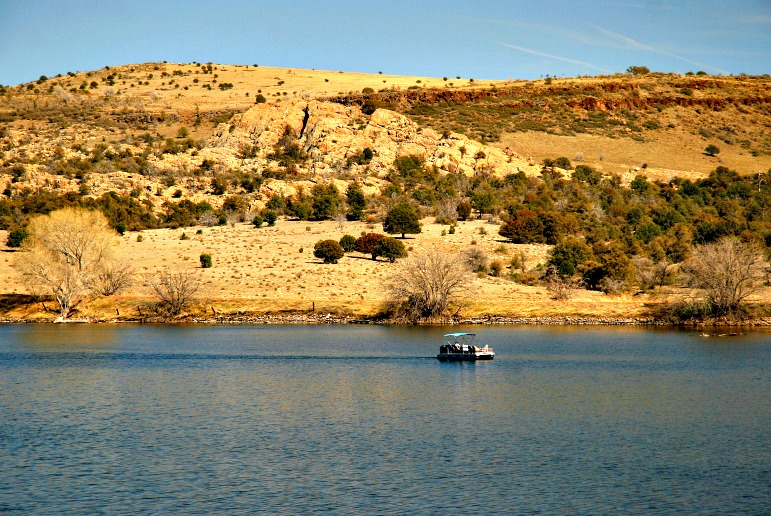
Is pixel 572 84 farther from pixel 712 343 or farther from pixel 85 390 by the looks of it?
pixel 85 390

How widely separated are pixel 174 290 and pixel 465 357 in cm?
3339

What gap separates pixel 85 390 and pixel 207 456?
49.6 feet

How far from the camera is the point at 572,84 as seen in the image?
511ft

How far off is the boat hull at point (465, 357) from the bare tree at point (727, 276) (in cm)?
2630

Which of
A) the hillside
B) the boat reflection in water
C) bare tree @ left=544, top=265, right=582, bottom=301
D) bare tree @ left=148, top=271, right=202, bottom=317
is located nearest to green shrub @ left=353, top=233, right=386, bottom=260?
the hillside

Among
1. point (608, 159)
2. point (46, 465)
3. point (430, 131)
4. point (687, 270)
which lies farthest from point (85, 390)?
point (608, 159)

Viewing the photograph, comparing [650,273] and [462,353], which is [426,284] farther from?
[650,273]

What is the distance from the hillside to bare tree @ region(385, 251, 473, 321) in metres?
3.24

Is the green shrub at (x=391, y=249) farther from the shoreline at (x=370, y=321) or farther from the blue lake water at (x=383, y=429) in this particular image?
the blue lake water at (x=383, y=429)

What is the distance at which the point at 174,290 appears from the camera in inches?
2928

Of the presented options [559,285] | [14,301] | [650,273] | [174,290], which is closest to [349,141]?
[559,285]

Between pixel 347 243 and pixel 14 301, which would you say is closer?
pixel 14 301

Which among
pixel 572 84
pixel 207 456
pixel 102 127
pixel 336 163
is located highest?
pixel 572 84

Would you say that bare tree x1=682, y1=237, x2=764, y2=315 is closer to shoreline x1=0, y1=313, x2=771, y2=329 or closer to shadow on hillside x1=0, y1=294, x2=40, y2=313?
shoreline x1=0, y1=313, x2=771, y2=329
